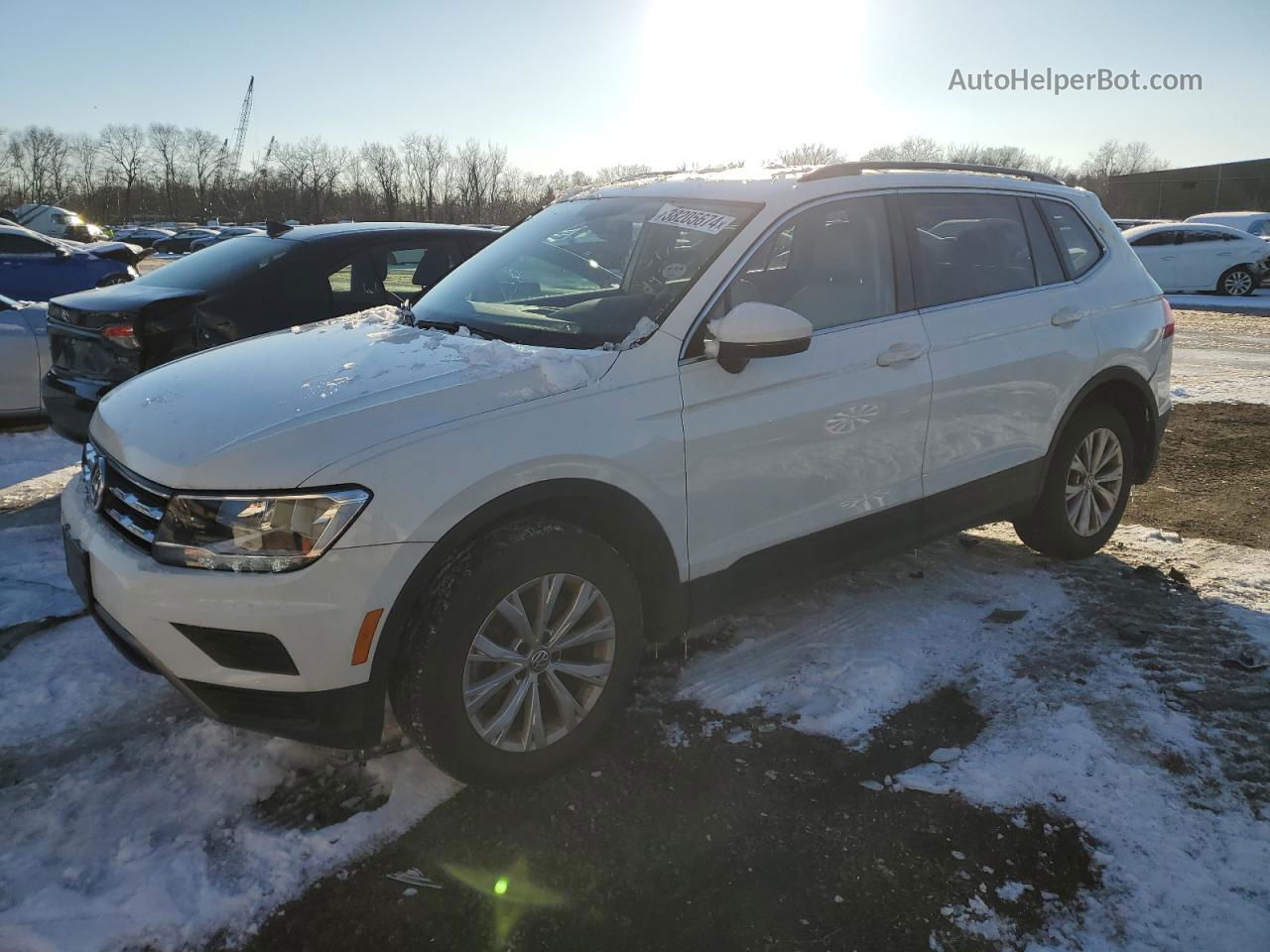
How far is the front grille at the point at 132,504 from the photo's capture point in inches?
99.3

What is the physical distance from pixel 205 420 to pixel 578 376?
1.10m

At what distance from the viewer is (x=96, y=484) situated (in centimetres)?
292

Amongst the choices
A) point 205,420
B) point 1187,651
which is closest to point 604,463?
point 205,420

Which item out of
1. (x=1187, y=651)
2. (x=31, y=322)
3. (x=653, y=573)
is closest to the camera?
(x=653, y=573)

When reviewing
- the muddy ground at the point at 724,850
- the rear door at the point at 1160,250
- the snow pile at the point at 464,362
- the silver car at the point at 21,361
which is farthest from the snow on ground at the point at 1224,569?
the rear door at the point at 1160,250

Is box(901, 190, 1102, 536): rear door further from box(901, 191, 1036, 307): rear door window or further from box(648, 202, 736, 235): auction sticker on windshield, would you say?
box(648, 202, 736, 235): auction sticker on windshield

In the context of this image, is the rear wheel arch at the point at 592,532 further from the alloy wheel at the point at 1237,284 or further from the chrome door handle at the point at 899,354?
the alloy wheel at the point at 1237,284

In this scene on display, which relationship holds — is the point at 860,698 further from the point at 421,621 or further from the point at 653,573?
the point at 421,621

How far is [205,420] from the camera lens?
2658 mm

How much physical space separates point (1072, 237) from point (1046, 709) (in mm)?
2417

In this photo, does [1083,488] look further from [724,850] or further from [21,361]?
[21,361]

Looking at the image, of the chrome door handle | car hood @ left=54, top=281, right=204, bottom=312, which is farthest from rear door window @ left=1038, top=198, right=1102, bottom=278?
car hood @ left=54, top=281, right=204, bottom=312

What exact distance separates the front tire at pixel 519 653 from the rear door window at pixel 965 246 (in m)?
1.89

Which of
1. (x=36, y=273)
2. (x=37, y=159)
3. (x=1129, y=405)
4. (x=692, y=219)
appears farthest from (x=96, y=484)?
(x=37, y=159)
